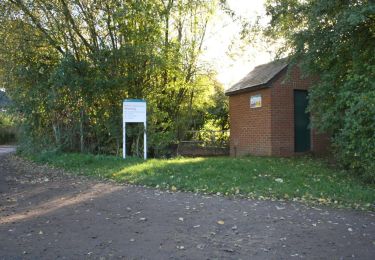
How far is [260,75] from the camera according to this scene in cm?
1884

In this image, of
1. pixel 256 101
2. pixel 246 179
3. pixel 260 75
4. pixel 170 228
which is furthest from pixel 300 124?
pixel 170 228

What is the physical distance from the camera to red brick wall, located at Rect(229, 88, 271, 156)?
692 inches

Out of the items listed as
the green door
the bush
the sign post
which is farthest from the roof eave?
the bush

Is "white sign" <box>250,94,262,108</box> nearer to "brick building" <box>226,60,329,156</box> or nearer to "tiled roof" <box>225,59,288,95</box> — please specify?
"brick building" <box>226,60,329,156</box>

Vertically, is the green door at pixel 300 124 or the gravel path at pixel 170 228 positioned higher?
the green door at pixel 300 124

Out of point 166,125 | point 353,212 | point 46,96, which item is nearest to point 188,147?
point 166,125

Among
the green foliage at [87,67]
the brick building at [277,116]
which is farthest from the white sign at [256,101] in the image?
the green foliage at [87,67]

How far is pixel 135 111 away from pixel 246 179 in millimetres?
6191

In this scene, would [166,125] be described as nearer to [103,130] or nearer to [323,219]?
[103,130]

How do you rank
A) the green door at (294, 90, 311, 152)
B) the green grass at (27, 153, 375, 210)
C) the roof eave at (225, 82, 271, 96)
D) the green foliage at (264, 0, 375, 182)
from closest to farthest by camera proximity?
the green grass at (27, 153, 375, 210), the green foliage at (264, 0, 375, 182), the roof eave at (225, 82, 271, 96), the green door at (294, 90, 311, 152)

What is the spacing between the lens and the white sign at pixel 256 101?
18.1 metres

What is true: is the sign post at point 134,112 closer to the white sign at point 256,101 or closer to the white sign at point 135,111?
the white sign at point 135,111

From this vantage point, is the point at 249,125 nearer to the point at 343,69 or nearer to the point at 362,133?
the point at 343,69

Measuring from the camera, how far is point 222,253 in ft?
16.6
